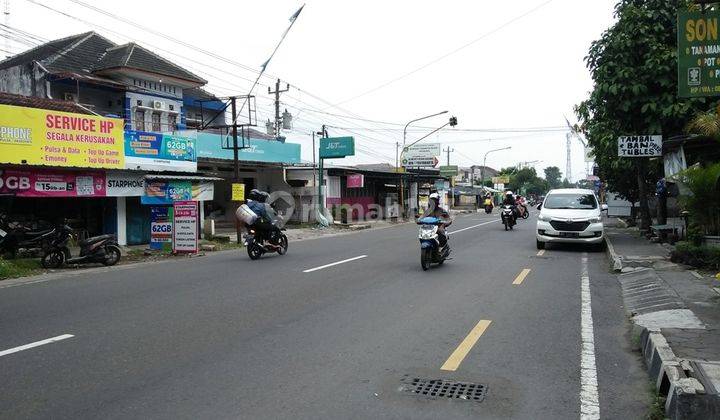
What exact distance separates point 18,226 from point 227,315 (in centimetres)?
1021

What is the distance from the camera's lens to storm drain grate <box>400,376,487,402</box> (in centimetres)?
462

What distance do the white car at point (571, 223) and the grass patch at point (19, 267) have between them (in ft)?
44.2

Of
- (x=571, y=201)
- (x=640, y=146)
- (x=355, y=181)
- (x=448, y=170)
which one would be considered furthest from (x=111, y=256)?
(x=448, y=170)

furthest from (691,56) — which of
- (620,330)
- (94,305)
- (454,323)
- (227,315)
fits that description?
(94,305)

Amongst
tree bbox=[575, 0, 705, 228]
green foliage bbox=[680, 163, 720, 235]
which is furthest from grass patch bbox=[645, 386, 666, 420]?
tree bbox=[575, 0, 705, 228]

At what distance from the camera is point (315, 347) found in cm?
605

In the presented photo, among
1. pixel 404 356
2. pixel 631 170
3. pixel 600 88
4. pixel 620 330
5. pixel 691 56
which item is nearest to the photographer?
pixel 404 356

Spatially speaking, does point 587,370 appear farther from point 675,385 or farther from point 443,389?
point 443,389

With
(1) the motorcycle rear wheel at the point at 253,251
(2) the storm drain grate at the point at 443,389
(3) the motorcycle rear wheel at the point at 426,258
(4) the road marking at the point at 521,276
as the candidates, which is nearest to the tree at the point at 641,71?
(4) the road marking at the point at 521,276

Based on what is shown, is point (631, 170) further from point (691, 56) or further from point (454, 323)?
point (454, 323)

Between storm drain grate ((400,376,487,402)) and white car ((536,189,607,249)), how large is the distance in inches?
463

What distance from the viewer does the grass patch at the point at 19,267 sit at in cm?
1286

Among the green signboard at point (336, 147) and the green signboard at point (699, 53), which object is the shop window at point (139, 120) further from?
the green signboard at point (699, 53)

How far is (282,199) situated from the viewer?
34.4 meters
